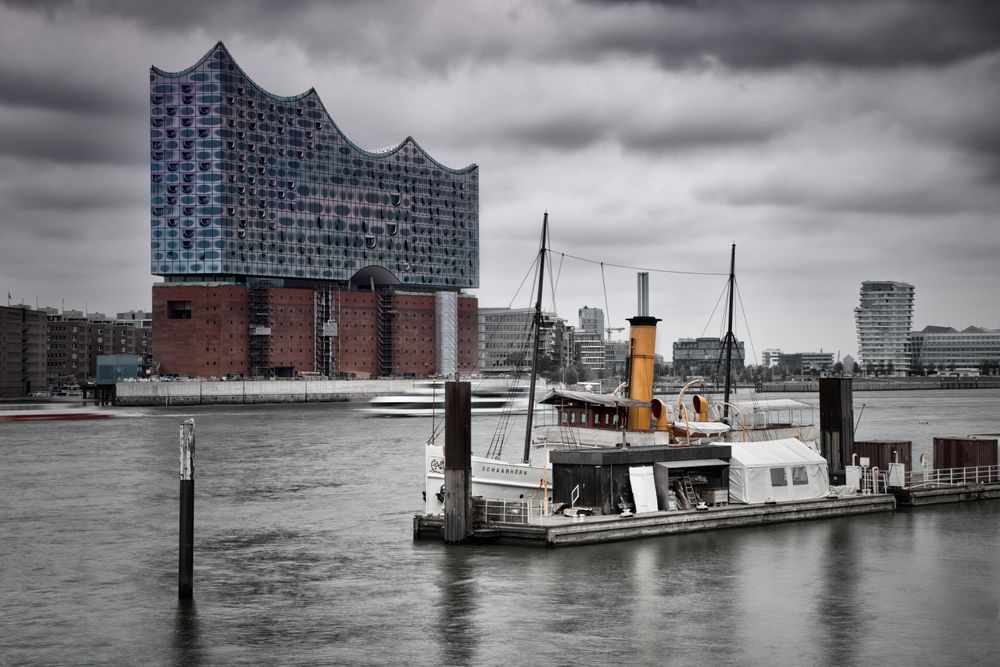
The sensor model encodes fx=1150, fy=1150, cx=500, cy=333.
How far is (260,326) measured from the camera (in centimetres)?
16038

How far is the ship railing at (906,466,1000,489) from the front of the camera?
137 feet

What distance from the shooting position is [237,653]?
22.5 m

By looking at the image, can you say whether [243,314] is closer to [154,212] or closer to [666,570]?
[154,212]

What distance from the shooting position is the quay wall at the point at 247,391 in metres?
155

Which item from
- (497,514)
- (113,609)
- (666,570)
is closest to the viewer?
(113,609)

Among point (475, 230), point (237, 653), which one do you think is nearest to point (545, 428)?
point (237, 653)

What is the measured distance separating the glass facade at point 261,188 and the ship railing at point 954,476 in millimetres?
123389

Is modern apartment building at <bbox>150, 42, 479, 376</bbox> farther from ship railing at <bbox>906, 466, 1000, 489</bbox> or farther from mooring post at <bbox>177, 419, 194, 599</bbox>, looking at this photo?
mooring post at <bbox>177, 419, 194, 599</bbox>

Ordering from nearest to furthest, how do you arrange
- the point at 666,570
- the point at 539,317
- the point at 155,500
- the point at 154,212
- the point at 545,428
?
the point at 666,570 < the point at 545,428 < the point at 539,317 < the point at 155,500 < the point at 154,212

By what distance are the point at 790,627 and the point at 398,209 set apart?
6090 inches

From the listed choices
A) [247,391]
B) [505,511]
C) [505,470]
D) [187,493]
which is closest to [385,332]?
[247,391]

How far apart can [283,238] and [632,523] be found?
133 m

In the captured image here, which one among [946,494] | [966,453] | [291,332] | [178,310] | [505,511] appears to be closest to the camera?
[505,511]

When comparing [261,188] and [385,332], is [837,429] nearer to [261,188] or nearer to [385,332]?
[261,188]
